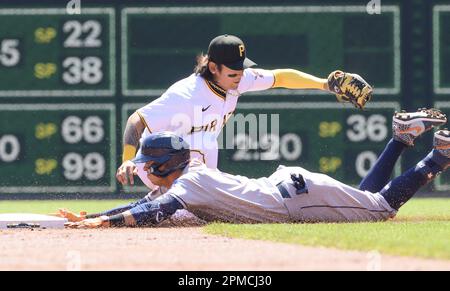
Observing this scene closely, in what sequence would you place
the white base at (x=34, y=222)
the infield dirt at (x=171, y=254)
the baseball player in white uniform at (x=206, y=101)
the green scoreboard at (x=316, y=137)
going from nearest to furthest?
the infield dirt at (x=171, y=254), the white base at (x=34, y=222), the baseball player in white uniform at (x=206, y=101), the green scoreboard at (x=316, y=137)

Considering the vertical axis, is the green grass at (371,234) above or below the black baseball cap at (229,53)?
below

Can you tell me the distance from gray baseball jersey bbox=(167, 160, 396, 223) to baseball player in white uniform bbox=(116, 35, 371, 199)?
0.63m

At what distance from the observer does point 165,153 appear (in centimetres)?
792

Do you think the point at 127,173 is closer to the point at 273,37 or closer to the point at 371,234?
the point at 371,234

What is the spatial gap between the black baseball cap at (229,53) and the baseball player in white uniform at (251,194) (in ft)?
3.08

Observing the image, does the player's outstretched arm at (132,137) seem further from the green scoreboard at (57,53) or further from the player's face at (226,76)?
the green scoreboard at (57,53)

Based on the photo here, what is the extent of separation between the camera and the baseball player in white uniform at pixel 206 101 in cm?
859

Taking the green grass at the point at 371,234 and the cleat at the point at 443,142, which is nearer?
the green grass at the point at 371,234

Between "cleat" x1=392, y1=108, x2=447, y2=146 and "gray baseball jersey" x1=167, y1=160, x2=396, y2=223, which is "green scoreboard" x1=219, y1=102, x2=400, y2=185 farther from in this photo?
"gray baseball jersey" x1=167, y1=160, x2=396, y2=223

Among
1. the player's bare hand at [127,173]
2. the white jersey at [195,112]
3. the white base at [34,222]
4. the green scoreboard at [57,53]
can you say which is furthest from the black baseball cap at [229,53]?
the green scoreboard at [57,53]

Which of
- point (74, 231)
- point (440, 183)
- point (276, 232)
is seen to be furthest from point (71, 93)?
point (276, 232)

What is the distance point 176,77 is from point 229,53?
395 centimetres

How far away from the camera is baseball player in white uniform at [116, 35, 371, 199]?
28.2 ft

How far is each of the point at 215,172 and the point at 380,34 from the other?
5194 mm
